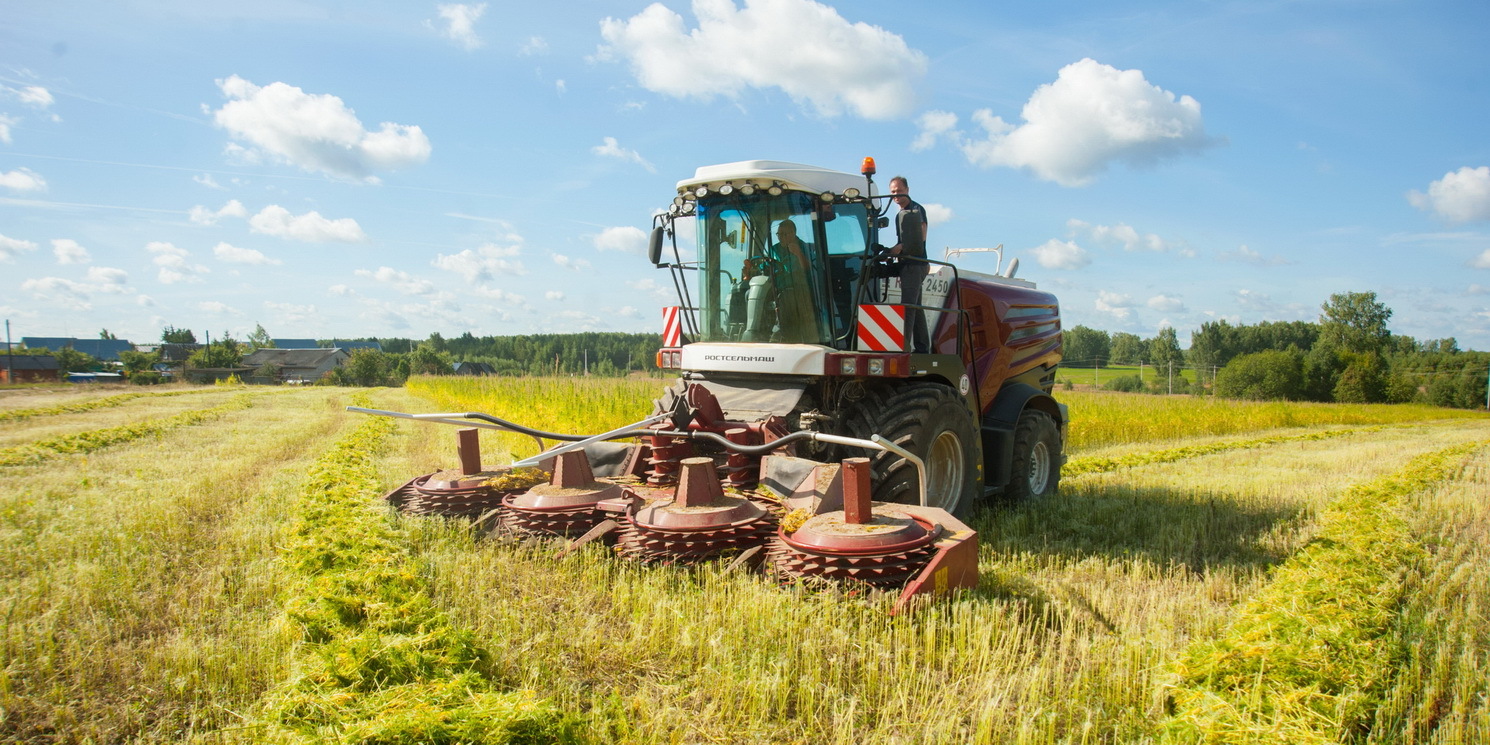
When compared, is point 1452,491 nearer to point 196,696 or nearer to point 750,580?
point 750,580

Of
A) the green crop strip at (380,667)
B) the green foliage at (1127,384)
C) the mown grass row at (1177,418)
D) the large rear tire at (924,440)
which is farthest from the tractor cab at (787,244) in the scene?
the green foliage at (1127,384)

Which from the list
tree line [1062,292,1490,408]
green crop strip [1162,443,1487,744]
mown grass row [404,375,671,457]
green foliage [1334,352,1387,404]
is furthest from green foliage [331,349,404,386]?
green foliage [1334,352,1387,404]

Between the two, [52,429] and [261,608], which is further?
[52,429]

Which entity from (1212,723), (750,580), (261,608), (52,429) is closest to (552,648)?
(750,580)

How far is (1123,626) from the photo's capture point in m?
3.52

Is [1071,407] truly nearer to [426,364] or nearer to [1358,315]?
[426,364]

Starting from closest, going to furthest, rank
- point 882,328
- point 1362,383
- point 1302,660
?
1. point 1302,660
2. point 882,328
3. point 1362,383

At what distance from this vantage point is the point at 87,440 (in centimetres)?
993

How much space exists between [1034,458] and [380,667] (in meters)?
6.18

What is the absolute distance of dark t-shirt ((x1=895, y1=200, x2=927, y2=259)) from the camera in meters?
Answer: 5.38

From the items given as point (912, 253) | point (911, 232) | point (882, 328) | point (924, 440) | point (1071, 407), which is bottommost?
point (1071, 407)

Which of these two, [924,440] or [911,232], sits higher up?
[911,232]

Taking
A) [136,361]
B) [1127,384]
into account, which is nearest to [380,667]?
[1127,384]

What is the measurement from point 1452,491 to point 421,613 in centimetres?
Result: 926
